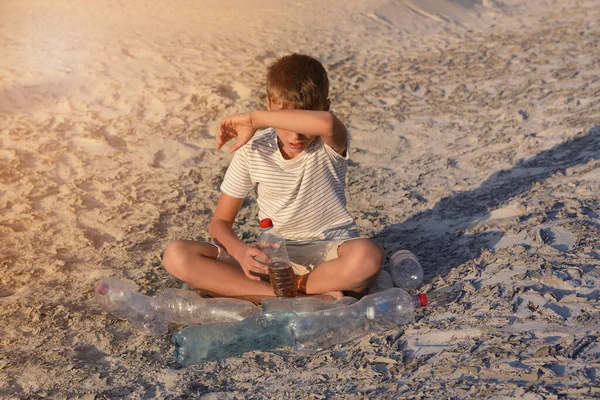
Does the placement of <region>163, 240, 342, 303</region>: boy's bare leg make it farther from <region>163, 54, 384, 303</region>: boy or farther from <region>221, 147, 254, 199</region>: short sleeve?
<region>221, 147, 254, 199</region>: short sleeve

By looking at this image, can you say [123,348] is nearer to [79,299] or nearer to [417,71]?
[79,299]

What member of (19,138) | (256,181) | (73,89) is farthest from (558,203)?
(73,89)

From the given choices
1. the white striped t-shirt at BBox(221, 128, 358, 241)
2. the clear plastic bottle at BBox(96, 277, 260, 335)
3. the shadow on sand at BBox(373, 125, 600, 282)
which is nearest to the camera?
the clear plastic bottle at BBox(96, 277, 260, 335)

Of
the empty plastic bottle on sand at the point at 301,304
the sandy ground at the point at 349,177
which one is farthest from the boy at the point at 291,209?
the sandy ground at the point at 349,177

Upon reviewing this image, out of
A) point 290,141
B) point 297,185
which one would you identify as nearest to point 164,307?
point 297,185

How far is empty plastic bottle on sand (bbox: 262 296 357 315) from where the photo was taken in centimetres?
351

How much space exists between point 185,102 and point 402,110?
203 centimetres

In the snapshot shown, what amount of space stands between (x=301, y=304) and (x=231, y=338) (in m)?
0.38

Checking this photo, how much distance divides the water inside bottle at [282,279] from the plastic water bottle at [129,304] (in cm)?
57

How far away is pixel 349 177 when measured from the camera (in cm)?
557

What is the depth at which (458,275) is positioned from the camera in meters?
3.79

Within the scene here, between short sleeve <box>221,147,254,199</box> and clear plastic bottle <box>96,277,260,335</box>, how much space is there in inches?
22.6

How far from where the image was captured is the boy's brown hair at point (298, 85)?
11.7 feet

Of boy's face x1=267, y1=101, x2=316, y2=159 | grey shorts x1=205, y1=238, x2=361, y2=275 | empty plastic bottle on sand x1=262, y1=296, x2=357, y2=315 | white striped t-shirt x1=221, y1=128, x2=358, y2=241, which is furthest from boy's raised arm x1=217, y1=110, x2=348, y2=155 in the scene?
empty plastic bottle on sand x1=262, y1=296, x2=357, y2=315
